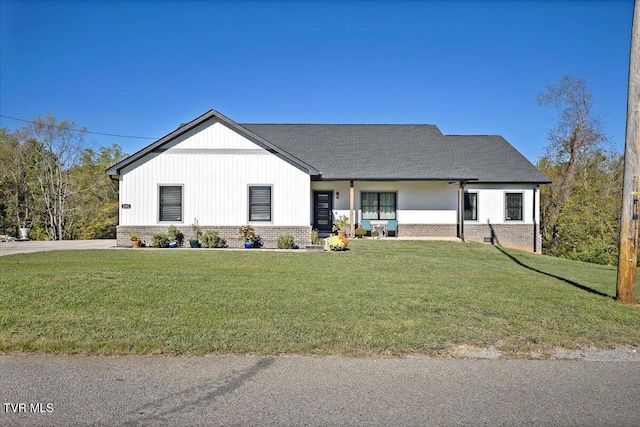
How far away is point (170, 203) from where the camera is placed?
18734mm

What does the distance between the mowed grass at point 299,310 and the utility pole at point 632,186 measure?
587mm

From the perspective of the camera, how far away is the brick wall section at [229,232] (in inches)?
730

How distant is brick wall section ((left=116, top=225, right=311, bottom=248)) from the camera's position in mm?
18531

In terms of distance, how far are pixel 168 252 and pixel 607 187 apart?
2856 centimetres

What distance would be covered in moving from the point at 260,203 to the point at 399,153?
8.53m

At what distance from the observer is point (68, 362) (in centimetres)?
518

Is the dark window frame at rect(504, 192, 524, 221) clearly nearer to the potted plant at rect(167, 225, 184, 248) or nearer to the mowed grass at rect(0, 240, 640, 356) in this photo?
the mowed grass at rect(0, 240, 640, 356)

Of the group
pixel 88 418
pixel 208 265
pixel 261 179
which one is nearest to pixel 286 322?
pixel 88 418

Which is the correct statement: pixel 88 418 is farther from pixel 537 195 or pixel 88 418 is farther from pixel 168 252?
pixel 537 195

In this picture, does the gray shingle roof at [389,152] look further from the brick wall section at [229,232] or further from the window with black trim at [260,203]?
the brick wall section at [229,232]

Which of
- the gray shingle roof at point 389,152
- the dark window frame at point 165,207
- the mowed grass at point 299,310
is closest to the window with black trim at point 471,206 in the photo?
the gray shingle roof at point 389,152

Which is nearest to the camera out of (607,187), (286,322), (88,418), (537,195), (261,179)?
(88,418)

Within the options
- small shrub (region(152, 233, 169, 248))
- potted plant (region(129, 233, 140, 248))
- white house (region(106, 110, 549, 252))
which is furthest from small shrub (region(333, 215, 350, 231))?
potted plant (region(129, 233, 140, 248))

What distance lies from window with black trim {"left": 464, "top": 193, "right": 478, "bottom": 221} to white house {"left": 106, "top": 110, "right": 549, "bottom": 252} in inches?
1.9
